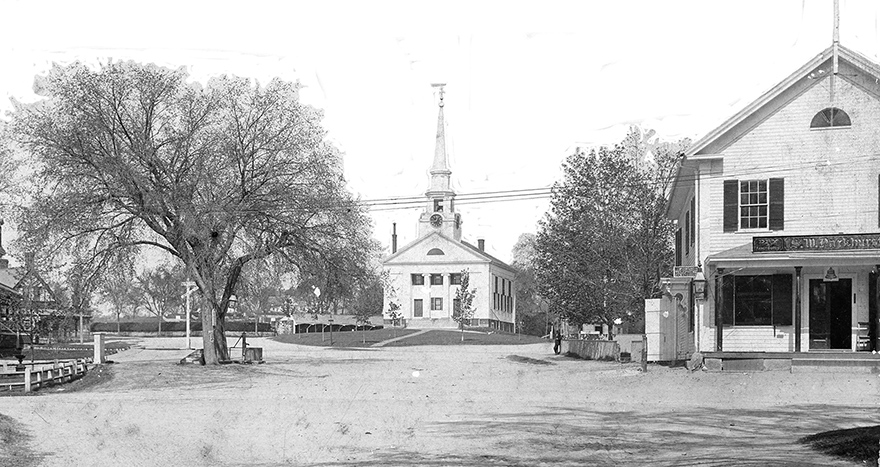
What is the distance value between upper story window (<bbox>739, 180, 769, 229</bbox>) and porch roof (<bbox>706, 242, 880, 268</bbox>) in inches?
25.7

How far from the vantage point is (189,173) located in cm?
3944

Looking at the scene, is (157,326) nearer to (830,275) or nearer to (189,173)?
(189,173)

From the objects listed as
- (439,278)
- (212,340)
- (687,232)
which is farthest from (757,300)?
(439,278)

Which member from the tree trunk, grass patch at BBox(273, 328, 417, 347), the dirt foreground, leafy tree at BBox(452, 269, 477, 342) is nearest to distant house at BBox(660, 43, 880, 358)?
the dirt foreground

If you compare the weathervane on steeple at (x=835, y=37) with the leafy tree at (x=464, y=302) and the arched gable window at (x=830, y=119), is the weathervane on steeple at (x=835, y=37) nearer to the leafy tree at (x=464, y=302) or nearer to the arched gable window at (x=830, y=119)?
the arched gable window at (x=830, y=119)

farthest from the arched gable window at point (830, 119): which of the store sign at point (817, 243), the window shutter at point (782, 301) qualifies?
the window shutter at point (782, 301)

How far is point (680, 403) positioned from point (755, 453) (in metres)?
8.67

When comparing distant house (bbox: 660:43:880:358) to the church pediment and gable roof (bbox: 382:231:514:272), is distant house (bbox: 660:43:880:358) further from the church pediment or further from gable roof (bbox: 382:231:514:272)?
the church pediment

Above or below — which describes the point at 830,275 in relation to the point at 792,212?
below

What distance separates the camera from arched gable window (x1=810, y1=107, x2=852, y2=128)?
105 ft

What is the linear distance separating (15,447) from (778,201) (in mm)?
22281

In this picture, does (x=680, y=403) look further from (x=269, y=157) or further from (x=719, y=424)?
(x=269, y=157)

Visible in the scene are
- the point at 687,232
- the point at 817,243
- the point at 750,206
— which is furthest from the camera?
the point at 687,232

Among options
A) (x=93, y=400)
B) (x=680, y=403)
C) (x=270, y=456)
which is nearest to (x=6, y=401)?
(x=93, y=400)
